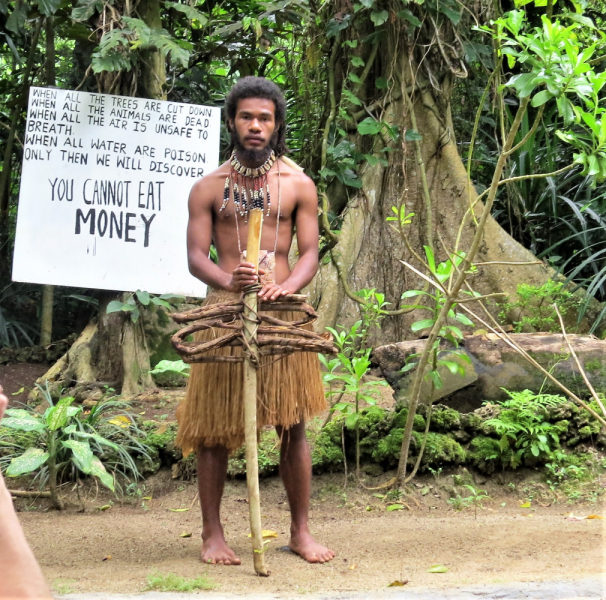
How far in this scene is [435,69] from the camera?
5.51m

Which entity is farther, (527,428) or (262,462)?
(262,462)

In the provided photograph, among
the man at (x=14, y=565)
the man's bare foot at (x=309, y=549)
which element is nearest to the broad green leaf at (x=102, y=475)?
the man's bare foot at (x=309, y=549)

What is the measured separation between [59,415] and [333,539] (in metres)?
1.35

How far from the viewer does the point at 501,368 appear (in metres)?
4.23

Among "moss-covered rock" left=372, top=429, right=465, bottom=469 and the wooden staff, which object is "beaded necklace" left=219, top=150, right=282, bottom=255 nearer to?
the wooden staff

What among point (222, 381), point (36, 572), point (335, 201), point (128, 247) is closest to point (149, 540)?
point (222, 381)

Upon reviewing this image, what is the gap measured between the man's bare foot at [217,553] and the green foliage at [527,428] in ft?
5.07

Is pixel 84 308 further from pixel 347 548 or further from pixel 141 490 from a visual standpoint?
pixel 347 548

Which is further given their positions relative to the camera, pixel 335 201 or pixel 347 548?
pixel 335 201

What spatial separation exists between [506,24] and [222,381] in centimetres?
173

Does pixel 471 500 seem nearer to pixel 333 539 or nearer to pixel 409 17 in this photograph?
pixel 333 539

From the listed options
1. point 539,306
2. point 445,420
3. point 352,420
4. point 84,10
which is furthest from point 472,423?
point 84,10

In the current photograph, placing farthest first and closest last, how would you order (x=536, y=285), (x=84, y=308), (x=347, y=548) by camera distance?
(x=84, y=308) → (x=536, y=285) → (x=347, y=548)

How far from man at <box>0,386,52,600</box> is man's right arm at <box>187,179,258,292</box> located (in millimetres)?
2089
